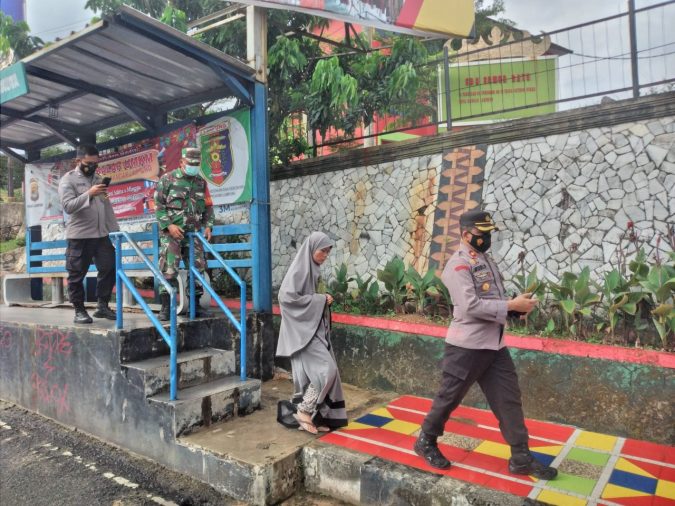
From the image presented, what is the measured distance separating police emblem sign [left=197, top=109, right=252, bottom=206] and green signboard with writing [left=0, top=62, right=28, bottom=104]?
1.85 meters

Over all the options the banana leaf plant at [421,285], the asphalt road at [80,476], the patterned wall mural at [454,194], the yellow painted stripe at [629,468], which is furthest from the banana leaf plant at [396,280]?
the asphalt road at [80,476]

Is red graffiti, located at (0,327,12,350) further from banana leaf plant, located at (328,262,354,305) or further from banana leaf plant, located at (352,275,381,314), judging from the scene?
banana leaf plant, located at (352,275,381,314)

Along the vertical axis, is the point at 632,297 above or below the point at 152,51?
below

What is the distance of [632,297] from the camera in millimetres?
3807

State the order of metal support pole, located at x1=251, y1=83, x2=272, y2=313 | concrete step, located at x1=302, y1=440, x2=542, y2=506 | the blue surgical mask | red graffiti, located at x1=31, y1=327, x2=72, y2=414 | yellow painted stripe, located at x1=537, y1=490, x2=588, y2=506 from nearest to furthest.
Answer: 1. yellow painted stripe, located at x1=537, y1=490, x2=588, y2=506
2. concrete step, located at x1=302, y1=440, x2=542, y2=506
3. red graffiti, located at x1=31, y1=327, x2=72, y2=414
4. the blue surgical mask
5. metal support pole, located at x1=251, y1=83, x2=272, y2=313

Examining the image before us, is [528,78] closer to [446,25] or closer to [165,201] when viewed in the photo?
[446,25]

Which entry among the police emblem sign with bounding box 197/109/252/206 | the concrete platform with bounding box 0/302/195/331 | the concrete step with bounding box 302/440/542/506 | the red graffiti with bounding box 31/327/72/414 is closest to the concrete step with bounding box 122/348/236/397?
the concrete platform with bounding box 0/302/195/331

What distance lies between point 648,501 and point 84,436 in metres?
4.27

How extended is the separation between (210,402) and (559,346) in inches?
108

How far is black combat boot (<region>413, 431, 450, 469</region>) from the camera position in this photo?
301 cm

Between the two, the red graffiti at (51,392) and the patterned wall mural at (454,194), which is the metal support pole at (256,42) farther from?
the red graffiti at (51,392)

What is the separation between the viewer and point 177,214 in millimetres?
4629

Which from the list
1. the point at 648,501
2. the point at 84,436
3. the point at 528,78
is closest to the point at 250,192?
the point at 84,436

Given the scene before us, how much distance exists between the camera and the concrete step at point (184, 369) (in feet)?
12.4
